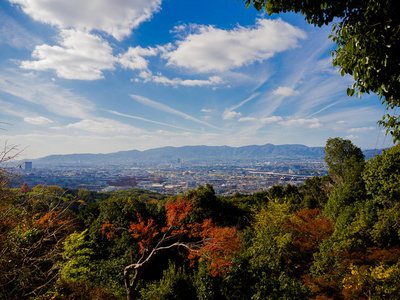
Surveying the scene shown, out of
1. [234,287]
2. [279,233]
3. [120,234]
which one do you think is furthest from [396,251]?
[120,234]

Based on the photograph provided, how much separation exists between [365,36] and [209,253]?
7952 mm

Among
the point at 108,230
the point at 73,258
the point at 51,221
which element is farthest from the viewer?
the point at 108,230

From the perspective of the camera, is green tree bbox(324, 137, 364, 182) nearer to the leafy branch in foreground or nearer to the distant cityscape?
the leafy branch in foreground

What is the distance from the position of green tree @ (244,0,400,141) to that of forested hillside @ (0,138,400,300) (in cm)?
490

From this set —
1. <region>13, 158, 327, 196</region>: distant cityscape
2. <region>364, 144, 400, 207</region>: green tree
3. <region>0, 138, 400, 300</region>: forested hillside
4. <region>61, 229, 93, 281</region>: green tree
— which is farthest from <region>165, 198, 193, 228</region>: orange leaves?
<region>364, 144, 400, 207</region>: green tree

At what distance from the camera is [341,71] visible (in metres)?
2.74

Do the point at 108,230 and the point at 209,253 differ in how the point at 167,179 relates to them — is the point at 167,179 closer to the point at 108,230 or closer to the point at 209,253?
the point at 108,230

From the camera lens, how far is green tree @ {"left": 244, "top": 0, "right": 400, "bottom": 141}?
2342 millimetres

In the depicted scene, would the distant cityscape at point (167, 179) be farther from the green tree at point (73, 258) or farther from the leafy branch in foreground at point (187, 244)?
the leafy branch in foreground at point (187, 244)

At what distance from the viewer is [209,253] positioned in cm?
809

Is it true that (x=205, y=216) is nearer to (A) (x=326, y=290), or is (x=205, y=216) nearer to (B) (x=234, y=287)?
(B) (x=234, y=287)

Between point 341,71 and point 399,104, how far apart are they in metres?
1.03

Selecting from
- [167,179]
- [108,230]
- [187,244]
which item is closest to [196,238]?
[187,244]

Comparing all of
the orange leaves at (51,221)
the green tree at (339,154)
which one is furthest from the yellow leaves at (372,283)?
the green tree at (339,154)
